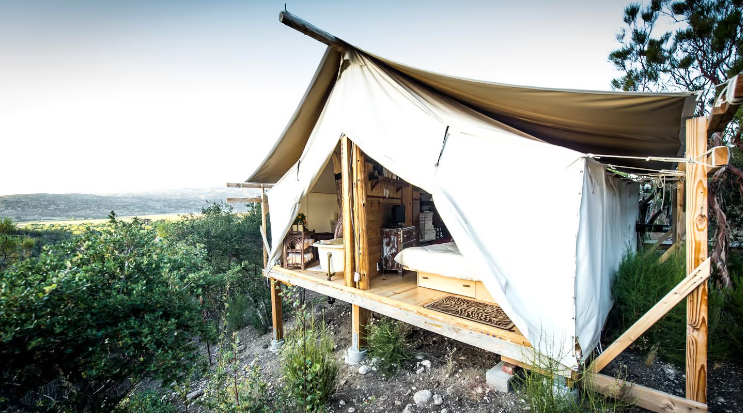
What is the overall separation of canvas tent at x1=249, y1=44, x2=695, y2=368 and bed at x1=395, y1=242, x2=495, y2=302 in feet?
Answer: 2.37

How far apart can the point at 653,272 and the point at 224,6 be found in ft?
36.9

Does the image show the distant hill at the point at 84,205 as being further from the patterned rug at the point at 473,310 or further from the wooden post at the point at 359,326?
the patterned rug at the point at 473,310

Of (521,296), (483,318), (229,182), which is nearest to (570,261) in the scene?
(521,296)

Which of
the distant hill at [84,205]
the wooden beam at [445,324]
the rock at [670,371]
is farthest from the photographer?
the distant hill at [84,205]

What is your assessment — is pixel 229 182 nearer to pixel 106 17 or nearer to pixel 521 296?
pixel 521 296

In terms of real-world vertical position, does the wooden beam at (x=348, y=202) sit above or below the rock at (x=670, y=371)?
above

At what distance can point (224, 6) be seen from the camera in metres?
8.52

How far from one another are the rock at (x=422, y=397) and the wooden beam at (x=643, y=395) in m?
1.35

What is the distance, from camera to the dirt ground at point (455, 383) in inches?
→ 102

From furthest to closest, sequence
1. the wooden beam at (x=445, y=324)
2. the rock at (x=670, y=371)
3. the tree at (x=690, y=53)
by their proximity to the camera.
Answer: the tree at (x=690, y=53) → the rock at (x=670, y=371) → the wooden beam at (x=445, y=324)

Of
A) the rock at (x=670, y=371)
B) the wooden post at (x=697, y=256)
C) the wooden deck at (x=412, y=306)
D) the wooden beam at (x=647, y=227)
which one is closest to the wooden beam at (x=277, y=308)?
the wooden deck at (x=412, y=306)

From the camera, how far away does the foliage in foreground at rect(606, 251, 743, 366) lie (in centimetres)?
306

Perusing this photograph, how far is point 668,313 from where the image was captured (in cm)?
318

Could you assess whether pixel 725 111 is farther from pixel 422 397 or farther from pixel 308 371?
pixel 308 371
